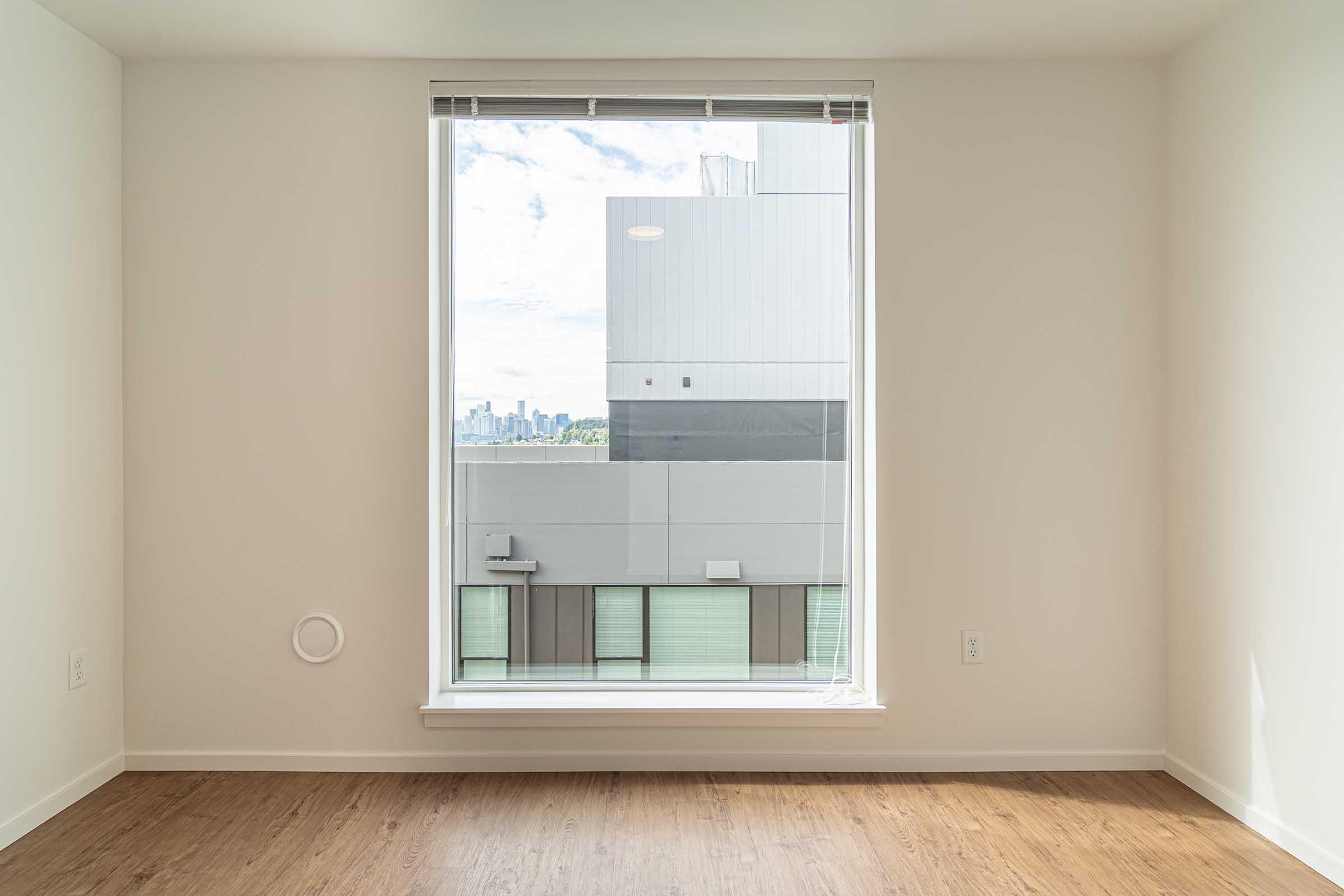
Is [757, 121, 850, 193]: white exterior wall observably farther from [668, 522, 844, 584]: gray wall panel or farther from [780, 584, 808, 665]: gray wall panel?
[780, 584, 808, 665]: gray wall panel

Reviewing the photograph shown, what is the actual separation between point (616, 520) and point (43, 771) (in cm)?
190

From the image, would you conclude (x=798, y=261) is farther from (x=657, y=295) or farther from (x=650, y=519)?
(x=650, y=519)

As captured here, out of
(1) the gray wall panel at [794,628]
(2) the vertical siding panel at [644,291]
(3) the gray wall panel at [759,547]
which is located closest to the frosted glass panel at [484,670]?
(3) the gray wall panel at [759,547]

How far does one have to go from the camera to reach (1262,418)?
2469mm

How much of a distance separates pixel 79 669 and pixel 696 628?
79.5 inches

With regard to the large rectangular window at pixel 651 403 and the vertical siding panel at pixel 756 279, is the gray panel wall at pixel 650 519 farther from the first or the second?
the vertical siding panel at pixel 756 279

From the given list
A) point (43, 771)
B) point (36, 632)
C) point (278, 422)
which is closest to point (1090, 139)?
point (278, 422)

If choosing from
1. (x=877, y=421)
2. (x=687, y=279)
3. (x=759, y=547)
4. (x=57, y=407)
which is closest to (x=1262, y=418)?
(x=877, y=421)

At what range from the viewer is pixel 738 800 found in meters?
2.68

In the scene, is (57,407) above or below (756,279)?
below

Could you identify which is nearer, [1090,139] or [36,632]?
[36,632]

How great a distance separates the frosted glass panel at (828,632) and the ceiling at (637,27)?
6.20ft

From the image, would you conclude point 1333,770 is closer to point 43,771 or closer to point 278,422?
point 278,422

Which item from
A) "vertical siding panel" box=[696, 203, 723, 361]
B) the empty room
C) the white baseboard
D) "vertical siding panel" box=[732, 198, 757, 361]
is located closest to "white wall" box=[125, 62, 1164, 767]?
the empty room
